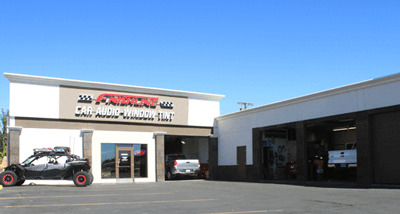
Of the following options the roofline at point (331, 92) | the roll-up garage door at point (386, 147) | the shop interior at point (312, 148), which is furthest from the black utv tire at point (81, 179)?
the roll-up garage door at point (386, 147)

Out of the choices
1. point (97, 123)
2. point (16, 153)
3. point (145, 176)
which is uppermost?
point (97, 123)

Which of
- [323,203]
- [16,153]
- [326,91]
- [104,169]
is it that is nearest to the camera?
[323,203]

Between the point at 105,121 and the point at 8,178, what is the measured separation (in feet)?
23.5

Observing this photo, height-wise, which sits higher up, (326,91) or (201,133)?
(326,91)

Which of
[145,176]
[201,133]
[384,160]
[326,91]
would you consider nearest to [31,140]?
[145,176]

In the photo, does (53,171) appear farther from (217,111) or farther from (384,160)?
(384,160)

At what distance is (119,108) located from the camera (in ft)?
80.5

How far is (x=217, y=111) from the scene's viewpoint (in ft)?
93.6

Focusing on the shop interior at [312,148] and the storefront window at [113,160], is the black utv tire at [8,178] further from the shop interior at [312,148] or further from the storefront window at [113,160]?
the shop interior at [312,148]

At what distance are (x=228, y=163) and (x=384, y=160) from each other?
12082 millimetres

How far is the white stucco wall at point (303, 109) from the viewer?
1661cm

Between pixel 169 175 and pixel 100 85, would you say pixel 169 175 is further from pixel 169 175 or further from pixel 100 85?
pixel 100 85

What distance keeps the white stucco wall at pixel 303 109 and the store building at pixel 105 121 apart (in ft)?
5.41

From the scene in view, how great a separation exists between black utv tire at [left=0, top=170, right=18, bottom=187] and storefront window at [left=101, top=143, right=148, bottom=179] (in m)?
6.15
